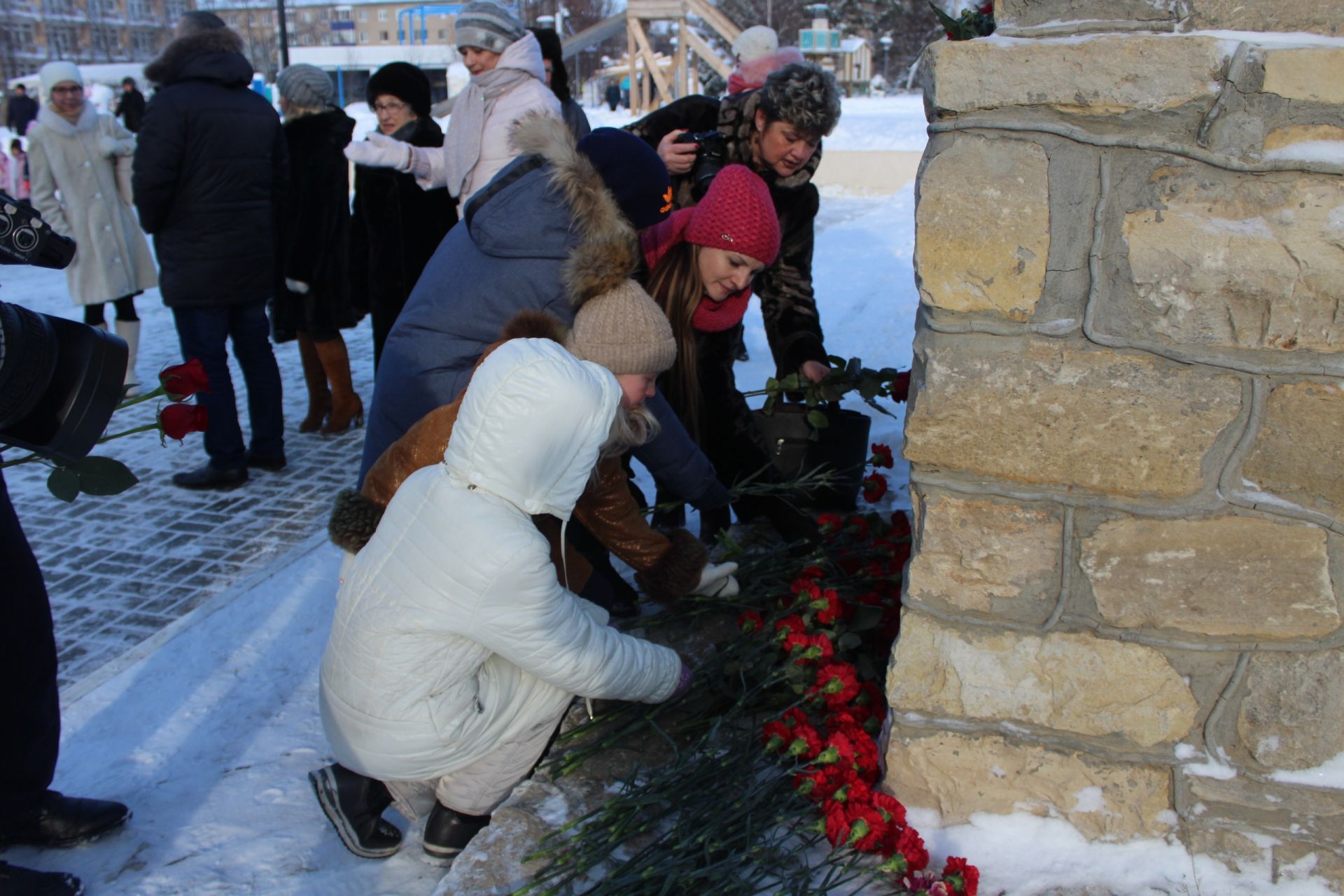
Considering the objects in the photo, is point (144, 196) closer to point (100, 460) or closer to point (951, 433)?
point (100, 460)

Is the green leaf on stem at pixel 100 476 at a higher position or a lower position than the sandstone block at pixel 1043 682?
higher

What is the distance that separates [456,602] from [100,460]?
0.74 m

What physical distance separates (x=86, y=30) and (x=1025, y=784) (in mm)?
66257

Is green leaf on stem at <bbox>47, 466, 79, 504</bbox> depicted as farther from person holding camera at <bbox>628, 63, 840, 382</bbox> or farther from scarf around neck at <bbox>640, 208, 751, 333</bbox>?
person holding camera at <bbox>628, 63, 840, 382</bbox>

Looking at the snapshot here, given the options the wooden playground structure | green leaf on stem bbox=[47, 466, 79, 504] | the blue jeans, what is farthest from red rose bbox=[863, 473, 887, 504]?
the wooden playground structure

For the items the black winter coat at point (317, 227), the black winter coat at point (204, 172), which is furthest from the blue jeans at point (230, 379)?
the black winter coat at point (317, 227)

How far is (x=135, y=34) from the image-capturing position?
57.6 meters

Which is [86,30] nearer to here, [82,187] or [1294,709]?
[82,187]

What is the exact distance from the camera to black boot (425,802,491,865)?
217 cm

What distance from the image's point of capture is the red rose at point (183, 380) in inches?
83.4

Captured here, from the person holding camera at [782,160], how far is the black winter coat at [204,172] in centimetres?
199

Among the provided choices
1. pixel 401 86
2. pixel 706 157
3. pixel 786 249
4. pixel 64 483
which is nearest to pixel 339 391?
pixel 401 86

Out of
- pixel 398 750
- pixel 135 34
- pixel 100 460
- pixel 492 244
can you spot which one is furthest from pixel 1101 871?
pixel 135 34

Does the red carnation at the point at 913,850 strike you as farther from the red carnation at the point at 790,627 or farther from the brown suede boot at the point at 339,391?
the brown suede boot at the point at 339,391
